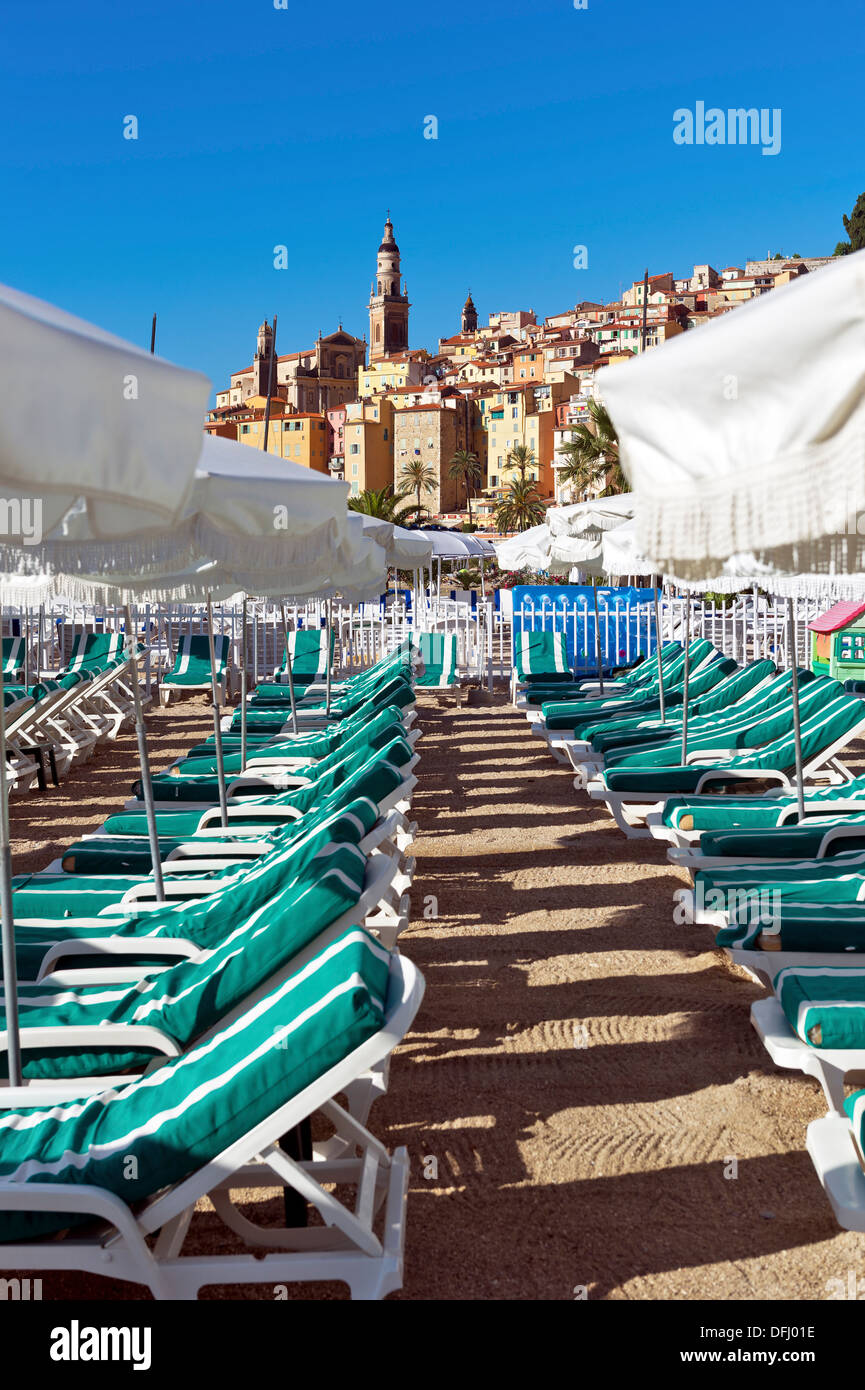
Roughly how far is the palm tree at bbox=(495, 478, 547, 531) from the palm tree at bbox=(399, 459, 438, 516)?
1473cm

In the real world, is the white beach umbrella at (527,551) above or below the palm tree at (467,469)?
below

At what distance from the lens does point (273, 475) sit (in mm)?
4570

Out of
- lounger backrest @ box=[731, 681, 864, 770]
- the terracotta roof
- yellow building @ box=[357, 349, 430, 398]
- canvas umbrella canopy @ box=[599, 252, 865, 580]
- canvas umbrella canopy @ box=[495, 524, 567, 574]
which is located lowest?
lounger backrest @ box=[731, 681, 864, 770]

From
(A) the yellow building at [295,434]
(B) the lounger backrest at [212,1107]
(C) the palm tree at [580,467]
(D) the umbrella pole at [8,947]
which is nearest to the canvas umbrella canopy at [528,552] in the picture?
(D) the umbrella pole at [8,947]

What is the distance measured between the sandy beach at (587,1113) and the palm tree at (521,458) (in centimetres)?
8032

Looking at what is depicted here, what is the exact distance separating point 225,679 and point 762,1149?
1277 cm

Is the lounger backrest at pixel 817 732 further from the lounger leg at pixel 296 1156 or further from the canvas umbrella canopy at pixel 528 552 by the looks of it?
the canvas umbrella canopy at pixel 528 552

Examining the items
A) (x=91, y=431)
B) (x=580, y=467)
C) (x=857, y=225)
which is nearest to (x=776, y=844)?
(x=91, y=431)

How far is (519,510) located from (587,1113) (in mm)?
72756

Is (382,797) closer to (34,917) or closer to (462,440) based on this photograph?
(34,917)

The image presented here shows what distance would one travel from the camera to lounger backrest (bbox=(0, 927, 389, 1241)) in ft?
8.50

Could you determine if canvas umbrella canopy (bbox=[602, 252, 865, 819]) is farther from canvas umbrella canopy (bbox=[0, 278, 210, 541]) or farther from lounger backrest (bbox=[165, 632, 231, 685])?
lounger backrest (bbox=[165, 632, 231, 685])

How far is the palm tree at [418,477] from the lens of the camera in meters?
92.8

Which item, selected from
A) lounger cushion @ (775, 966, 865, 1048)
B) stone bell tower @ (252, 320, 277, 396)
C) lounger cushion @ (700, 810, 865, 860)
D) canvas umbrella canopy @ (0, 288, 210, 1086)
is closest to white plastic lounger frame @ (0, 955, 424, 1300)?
canvas umbrella canopy @ (0, 288, 210, 1086)
